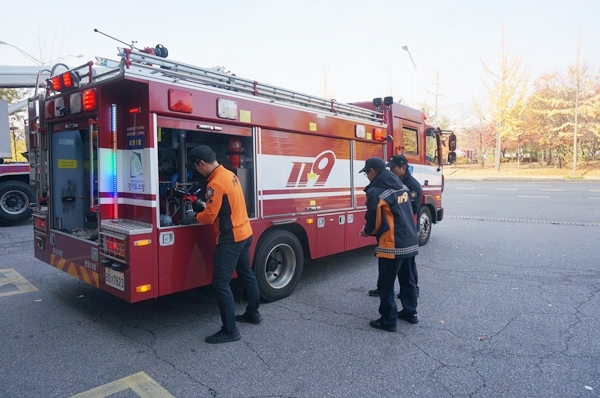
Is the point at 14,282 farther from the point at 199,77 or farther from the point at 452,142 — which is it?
the point at 452,142

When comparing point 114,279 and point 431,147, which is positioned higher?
point 431,147

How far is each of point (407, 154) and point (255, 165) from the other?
3.87 m

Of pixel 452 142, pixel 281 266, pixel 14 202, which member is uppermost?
pixel 452 142

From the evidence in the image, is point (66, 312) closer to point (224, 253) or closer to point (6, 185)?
point (224, 253)

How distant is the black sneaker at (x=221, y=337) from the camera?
4.09 metres

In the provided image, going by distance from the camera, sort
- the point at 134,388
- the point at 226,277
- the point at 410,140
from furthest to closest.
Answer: the point at 410,140 < the point at 226,277 < the point at 134,388

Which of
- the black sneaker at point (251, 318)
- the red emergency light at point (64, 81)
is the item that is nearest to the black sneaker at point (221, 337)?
the black sneaker at point (251, 318)

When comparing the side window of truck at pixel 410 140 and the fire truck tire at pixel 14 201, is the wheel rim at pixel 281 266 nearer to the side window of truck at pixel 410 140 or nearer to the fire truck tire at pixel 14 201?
the side window of truck at pixel 410 140

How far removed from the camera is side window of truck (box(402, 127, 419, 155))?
312 inches

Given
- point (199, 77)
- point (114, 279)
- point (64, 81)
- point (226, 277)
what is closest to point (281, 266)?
point (226, 277)

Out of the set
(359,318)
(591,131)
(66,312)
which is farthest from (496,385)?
(591,131)

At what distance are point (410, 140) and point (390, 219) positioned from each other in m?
4.03

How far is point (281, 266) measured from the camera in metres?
5.57

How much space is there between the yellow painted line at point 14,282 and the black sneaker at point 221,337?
3022 millimetres
